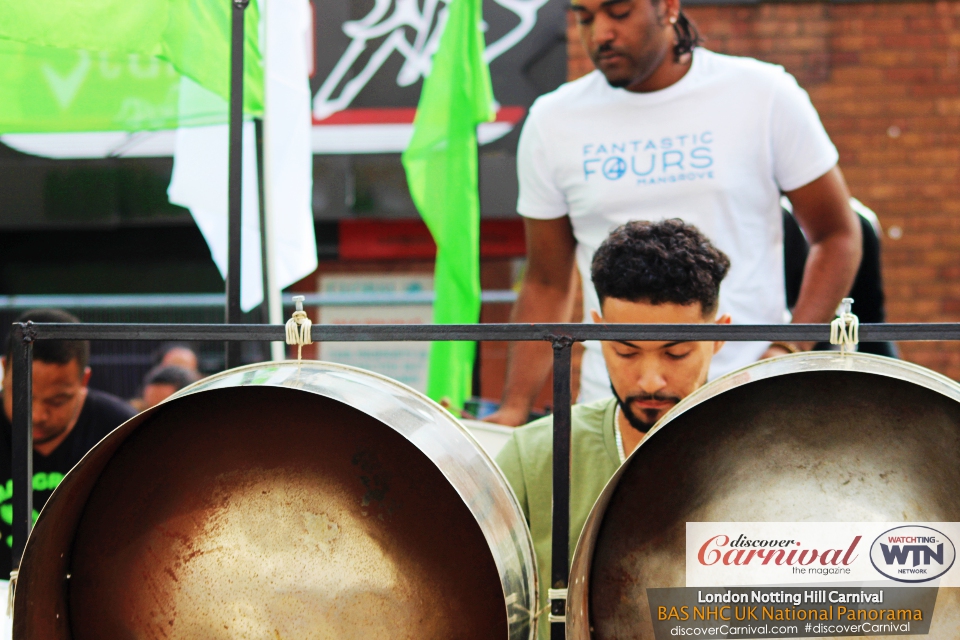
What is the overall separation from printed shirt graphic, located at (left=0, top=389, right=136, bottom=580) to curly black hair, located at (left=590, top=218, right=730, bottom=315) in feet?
4.48

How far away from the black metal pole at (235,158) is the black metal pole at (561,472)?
0.57 meters

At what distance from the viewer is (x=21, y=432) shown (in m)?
1.02

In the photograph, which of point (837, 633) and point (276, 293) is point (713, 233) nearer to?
point (276, 293)

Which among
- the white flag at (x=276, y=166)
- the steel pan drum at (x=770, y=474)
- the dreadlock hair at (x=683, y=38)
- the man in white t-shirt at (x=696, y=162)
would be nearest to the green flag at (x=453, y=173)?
the man in white t-shirt at (x=696, y=162)

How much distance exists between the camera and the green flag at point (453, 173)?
6.84ft

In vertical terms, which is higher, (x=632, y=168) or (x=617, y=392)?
(x=632, y=168)

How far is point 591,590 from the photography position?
3.14 ft

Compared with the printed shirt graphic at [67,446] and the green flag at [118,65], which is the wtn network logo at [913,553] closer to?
the green flag at [118,65]

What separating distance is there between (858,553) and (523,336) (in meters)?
0.39

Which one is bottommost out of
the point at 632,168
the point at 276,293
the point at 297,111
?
the point at 276,293

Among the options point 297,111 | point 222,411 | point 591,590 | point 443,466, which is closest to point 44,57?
point 297,111

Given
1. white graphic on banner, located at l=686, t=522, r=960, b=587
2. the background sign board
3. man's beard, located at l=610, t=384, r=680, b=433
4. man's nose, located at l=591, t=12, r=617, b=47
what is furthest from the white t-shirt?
the background sign board

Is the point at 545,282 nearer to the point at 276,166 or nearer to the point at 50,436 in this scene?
the point at 276,166

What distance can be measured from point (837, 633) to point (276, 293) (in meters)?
1.05
